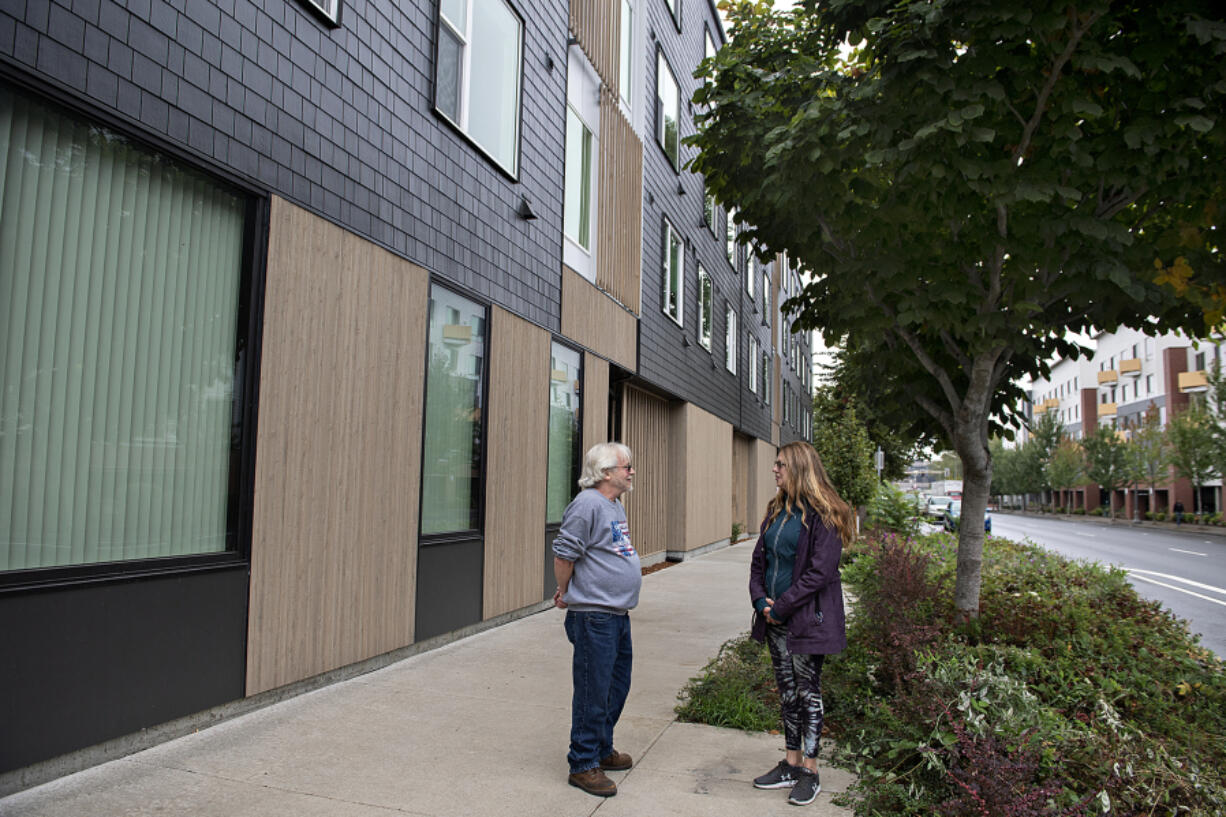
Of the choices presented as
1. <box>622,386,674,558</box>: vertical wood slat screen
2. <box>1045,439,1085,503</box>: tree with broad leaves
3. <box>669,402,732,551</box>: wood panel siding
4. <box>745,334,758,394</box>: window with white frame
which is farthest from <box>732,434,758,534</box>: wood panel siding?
<box>1045,439,1085,503</box>: tree with broad leaves

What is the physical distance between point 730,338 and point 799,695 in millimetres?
18698

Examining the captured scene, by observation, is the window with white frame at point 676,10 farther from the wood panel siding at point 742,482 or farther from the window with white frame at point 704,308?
the wood panel siding at point 742,482

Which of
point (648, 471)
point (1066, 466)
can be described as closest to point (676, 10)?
point (648, 471)

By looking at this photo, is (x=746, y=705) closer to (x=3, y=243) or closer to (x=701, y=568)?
(x=3, y=243)

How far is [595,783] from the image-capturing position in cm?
393

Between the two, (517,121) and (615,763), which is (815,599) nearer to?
(615,763)

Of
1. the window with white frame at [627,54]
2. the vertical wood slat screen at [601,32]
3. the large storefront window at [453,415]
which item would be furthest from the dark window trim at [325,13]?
the window with white frame at [627,54]

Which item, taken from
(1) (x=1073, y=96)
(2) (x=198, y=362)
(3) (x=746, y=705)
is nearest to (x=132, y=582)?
(2) (x=198, y=362)

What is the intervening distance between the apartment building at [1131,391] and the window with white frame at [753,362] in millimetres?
22312

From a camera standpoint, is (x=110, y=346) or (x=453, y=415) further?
(x=453, y=415)

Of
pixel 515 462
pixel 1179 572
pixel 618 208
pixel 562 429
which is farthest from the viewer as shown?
pixel 1179 572

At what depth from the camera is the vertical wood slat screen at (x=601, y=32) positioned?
1118cm

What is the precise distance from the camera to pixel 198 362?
4754 millimetres

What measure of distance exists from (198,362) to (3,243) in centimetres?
121
